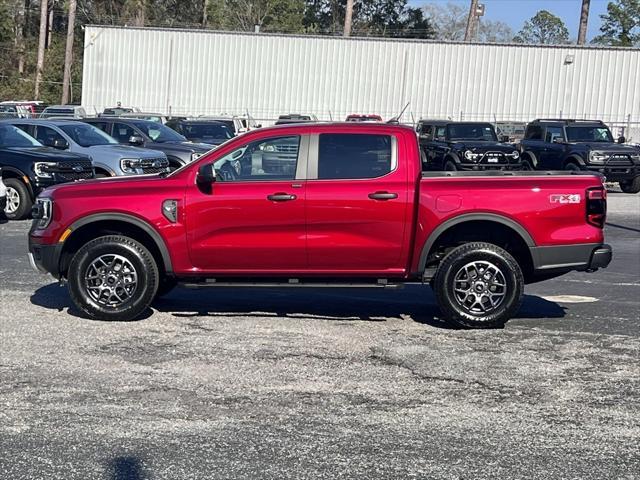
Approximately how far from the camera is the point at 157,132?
23562 millimetres

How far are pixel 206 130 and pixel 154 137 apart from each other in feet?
12.5

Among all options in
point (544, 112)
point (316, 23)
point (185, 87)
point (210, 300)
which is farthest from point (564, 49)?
point (210, 300)

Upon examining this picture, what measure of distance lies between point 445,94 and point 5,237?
34.6 m

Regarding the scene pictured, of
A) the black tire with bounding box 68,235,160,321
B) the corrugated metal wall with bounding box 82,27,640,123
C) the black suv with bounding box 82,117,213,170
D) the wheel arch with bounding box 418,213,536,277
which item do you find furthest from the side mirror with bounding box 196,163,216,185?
the corrugated metal wall with bounding box 82,27,640,123

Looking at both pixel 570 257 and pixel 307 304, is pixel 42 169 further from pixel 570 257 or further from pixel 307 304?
pixel 570 257

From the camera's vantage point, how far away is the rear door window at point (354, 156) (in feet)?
29.0

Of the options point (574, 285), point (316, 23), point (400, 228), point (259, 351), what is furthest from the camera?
point (316, 23)

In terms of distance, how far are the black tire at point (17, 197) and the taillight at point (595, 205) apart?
36.2 feet

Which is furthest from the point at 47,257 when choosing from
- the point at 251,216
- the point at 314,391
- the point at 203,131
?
the point at 203,131

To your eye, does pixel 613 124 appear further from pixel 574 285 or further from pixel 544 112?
pixel 574 285

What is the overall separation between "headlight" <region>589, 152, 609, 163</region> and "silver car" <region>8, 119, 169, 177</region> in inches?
426

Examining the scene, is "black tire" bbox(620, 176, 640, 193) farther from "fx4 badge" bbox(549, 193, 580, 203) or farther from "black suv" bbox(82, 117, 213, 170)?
"fx4 badge" bbox(549, 193, 580, 203)

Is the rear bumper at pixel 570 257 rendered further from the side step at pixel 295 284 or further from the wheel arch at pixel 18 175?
the wheel arch at pixel 18 175

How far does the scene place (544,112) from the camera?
4725cm
